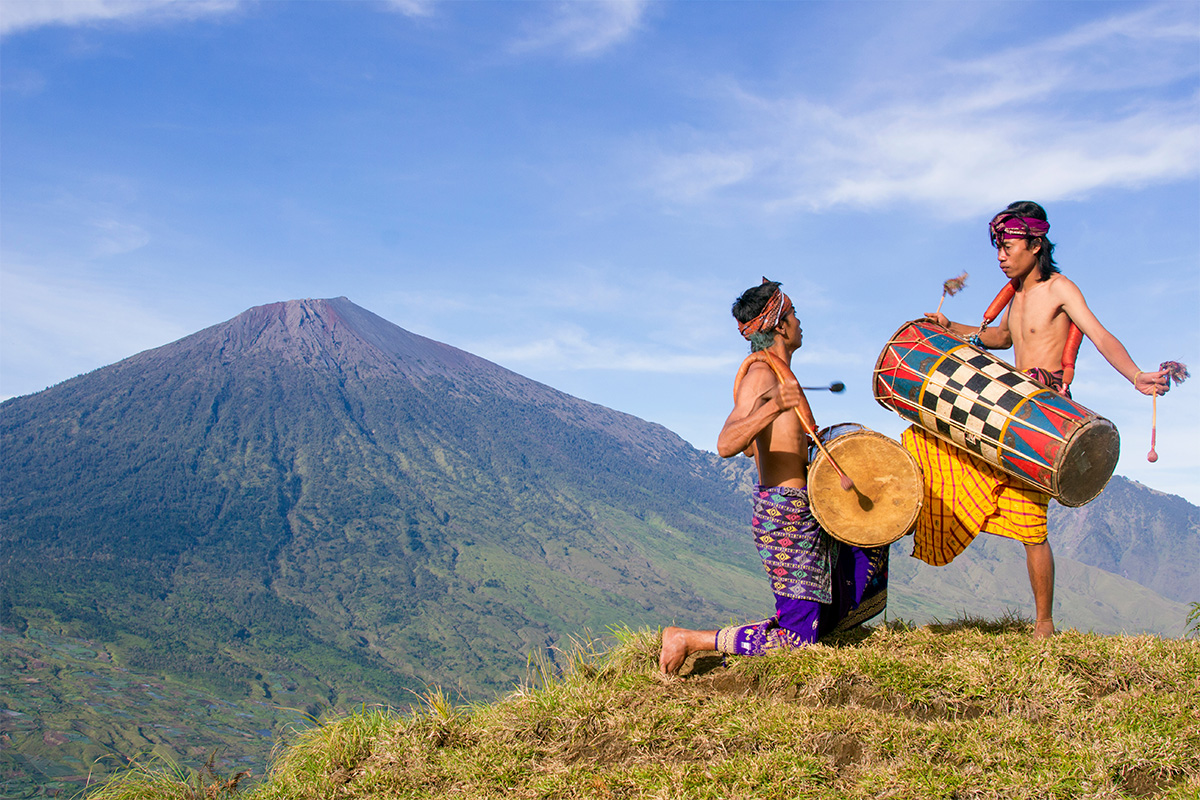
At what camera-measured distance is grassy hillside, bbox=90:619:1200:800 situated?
3580mm

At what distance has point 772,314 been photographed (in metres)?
5.14

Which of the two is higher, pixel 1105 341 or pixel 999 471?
pixel 1105 341

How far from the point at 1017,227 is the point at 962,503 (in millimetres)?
1711

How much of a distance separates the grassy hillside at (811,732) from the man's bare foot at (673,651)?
108mm

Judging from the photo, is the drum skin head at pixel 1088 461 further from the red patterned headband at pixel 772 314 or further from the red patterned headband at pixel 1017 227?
the red patterned headband at pixel 772 314

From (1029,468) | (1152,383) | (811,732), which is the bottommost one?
(811,732)

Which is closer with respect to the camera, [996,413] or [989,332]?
[996,413]

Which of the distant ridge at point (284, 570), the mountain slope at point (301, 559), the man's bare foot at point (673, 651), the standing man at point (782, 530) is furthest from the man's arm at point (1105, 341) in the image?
the mountain slope at point (301, 559)

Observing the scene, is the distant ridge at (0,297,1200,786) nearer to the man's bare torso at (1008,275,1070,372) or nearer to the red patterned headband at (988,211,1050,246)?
the man's bare torso at (1008,275,1070,372)

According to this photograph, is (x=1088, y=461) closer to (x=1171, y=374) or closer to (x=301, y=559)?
(x=1171, y=374)

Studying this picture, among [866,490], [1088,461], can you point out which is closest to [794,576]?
[866,490]

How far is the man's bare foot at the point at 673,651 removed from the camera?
16.4 ft

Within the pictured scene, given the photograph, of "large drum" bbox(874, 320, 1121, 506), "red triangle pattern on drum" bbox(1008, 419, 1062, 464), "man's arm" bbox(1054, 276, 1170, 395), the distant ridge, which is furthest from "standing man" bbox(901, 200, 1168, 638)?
the distant ridge

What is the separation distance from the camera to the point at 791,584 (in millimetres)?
4953
